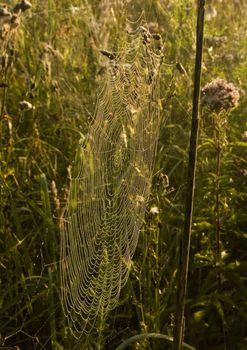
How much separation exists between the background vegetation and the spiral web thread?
80 millimetres

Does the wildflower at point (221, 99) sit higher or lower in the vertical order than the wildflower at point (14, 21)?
lower

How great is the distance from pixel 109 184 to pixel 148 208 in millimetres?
175

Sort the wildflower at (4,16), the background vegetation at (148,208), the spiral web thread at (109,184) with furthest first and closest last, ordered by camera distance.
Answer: the wildflower at (4,16) < the background vegetation at (148,208) < the spiral web thread at (109,184)

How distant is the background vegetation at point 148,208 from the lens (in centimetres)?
263

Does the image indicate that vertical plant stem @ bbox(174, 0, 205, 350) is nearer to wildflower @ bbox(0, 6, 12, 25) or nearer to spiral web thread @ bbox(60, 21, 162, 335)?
spiral web thread @ bbox(60, 21, 162, 335)

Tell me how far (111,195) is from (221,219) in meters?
0.52

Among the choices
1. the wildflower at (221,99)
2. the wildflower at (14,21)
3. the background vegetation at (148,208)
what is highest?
the wildflower at (14,21)

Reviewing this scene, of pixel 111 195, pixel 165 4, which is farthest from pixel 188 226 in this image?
pixel 165 4

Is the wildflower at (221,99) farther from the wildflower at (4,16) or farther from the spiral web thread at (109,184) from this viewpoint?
the wildflower at (4,16)

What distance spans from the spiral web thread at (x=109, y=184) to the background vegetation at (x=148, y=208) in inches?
3.1

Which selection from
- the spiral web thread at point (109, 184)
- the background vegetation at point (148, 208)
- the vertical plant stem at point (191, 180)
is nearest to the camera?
the vertical plant stem at point (191, 180)

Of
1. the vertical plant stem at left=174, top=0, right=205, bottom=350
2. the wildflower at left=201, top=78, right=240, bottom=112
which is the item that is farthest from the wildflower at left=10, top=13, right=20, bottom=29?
the vertical plant stem at left=174, top=0, right=205, bottom=350

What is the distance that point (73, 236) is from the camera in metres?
2.52

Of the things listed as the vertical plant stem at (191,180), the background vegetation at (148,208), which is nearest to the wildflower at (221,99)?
the background vegetation at (148,208)
